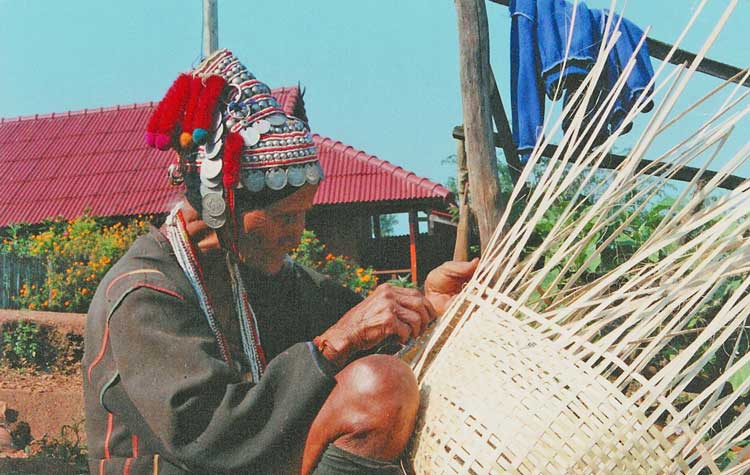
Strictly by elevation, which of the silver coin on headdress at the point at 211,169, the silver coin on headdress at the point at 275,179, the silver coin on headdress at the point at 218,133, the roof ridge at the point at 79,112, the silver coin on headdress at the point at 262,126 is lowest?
the roof ridge at the point at 79,112

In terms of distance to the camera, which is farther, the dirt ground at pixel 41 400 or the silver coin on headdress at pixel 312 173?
the dirt ground at pixel 41 400

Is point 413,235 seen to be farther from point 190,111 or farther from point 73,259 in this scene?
point 190,111

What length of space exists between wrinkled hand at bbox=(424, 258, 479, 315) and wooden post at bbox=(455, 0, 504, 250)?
2432 millimetres

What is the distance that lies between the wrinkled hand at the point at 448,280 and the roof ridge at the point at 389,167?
1096 cm

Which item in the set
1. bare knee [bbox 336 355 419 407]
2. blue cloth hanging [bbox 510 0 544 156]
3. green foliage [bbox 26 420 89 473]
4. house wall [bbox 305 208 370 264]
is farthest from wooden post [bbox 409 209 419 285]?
bare knee [bbox 336 355 419 407]

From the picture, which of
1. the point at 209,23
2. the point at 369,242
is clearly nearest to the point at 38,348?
the point at 209,23

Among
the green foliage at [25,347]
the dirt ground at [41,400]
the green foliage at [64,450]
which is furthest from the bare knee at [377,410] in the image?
the green foliage at [25,347]

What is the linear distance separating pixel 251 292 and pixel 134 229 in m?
7.92

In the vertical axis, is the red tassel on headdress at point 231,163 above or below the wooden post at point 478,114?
above

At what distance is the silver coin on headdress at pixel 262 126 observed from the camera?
2148 mm

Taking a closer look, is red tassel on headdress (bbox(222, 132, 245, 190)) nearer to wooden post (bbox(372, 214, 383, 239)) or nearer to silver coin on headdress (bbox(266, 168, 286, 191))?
silver coin on headdress (bbox(266, 168, 286, 191))

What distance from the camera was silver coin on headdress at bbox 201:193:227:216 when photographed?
2109 mm

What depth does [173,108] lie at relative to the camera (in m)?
2.15

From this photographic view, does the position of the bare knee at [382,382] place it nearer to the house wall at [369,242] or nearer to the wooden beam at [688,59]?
the wooden beam at [688,59]
